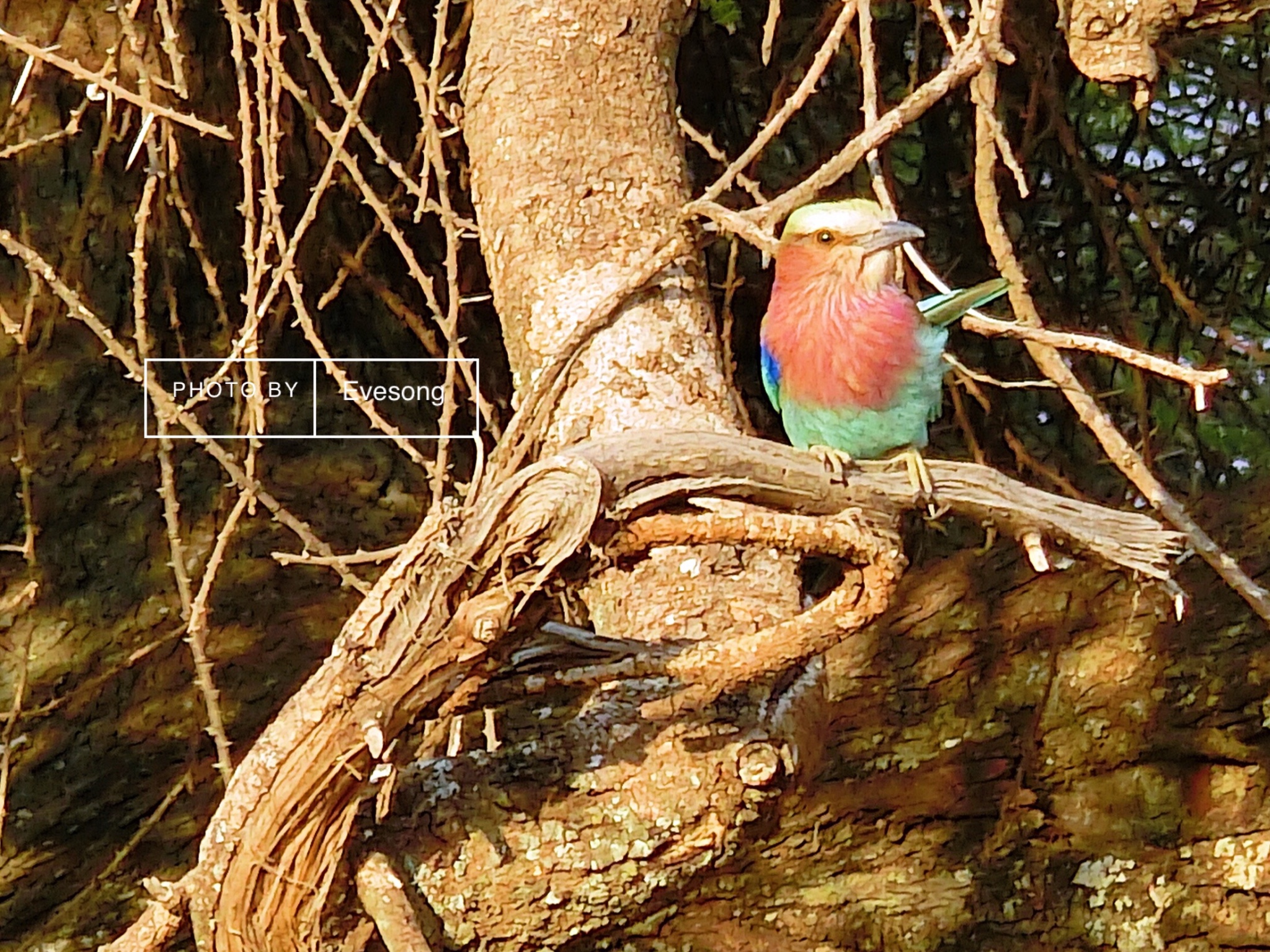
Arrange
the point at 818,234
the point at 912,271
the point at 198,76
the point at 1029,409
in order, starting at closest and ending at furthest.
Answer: the point at 818,234, the point at 912,271, the point at 198,76, the point at 1029,409

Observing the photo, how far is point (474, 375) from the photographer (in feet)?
4.85

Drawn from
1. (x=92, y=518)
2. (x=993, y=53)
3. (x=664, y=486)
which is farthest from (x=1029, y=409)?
(x=92, y=518)

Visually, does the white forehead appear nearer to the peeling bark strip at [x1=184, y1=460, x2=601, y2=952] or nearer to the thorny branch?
the thorny branch

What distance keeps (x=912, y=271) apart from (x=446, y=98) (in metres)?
0.55

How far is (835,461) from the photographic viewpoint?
98 cm

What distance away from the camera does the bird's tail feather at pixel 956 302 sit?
1057mm

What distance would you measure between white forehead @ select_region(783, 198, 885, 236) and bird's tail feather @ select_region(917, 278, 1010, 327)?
8cm

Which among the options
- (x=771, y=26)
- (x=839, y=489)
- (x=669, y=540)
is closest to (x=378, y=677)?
(x=669, y=540)

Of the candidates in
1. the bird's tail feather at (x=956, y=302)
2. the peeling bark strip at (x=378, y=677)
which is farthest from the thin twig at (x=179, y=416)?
the bird's tail feather at (x=956, y=302)

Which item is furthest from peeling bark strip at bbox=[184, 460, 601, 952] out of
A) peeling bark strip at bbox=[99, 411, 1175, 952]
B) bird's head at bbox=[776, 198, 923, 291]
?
bird's head at bbox=[776, 198, 923, 291]

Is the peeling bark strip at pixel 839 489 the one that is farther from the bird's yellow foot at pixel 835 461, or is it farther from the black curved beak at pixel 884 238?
the black curved beak at pixel 884 238

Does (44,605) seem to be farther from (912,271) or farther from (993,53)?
(993,53)

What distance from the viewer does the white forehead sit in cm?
108

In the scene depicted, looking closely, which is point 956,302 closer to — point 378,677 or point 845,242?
point 845,242
